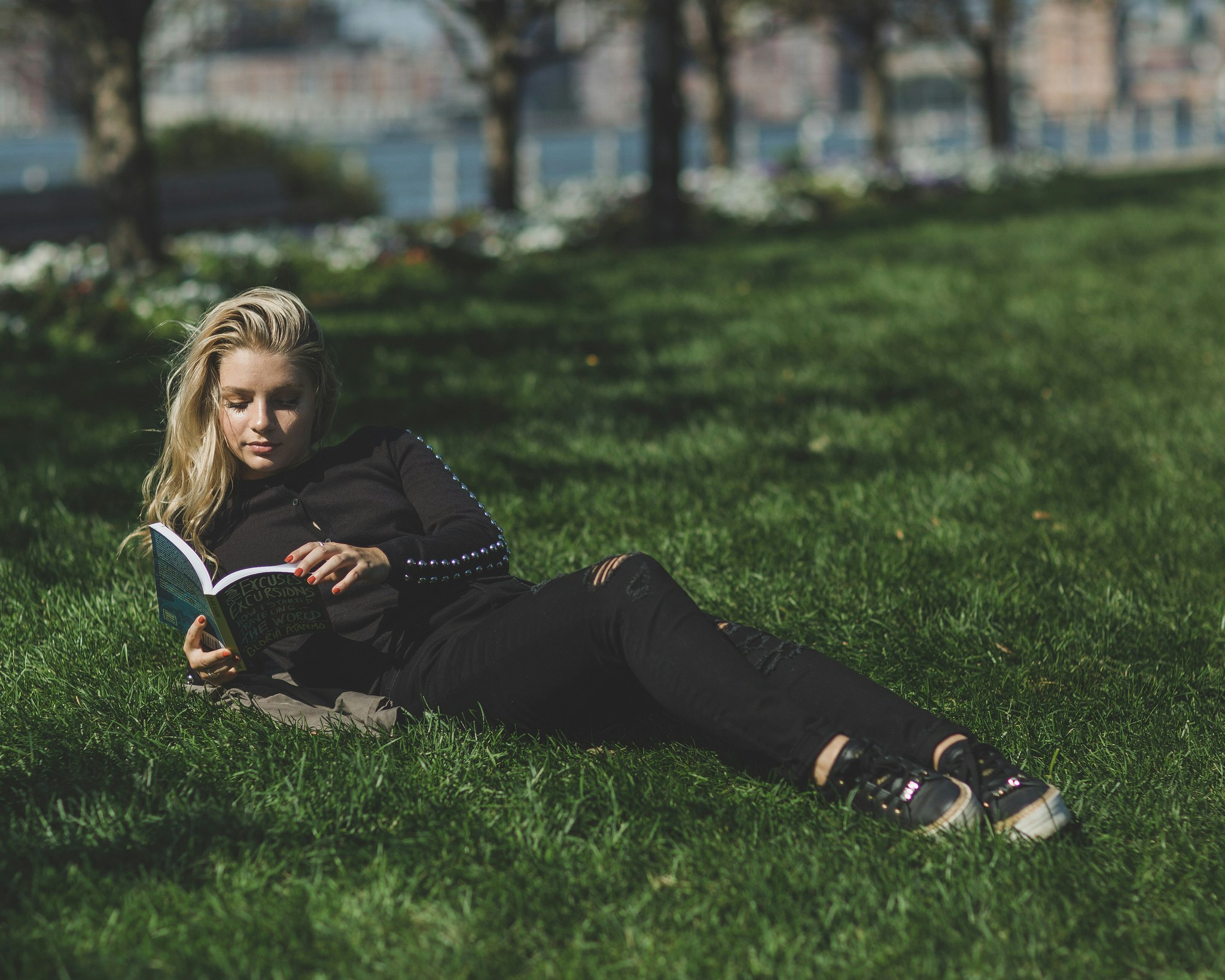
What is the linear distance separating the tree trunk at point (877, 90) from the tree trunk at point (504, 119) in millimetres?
8603

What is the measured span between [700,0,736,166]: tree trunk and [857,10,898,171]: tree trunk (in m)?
3.10

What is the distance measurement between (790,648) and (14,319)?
6243 mm

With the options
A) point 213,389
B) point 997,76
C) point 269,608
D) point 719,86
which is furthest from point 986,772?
point 997,76

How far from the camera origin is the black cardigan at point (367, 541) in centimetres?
298

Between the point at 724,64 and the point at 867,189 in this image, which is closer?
the point at 867,189

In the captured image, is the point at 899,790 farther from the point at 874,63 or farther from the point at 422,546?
the point at 874,63

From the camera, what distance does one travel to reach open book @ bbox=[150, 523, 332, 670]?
2615mm

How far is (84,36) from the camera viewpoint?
Answer: 9.96 metres

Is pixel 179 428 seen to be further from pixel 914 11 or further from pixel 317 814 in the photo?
pixel 914 11

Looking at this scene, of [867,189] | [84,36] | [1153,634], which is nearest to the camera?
[1153,634]

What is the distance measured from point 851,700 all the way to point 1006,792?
35 centimetres

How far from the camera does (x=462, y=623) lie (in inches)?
118

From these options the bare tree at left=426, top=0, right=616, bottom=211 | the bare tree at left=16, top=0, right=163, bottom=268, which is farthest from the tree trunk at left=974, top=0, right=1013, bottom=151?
the bare tree at left=16, top=0, right=163, bottom=268

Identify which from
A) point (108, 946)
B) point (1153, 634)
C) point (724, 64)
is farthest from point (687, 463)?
point (724, 64)
